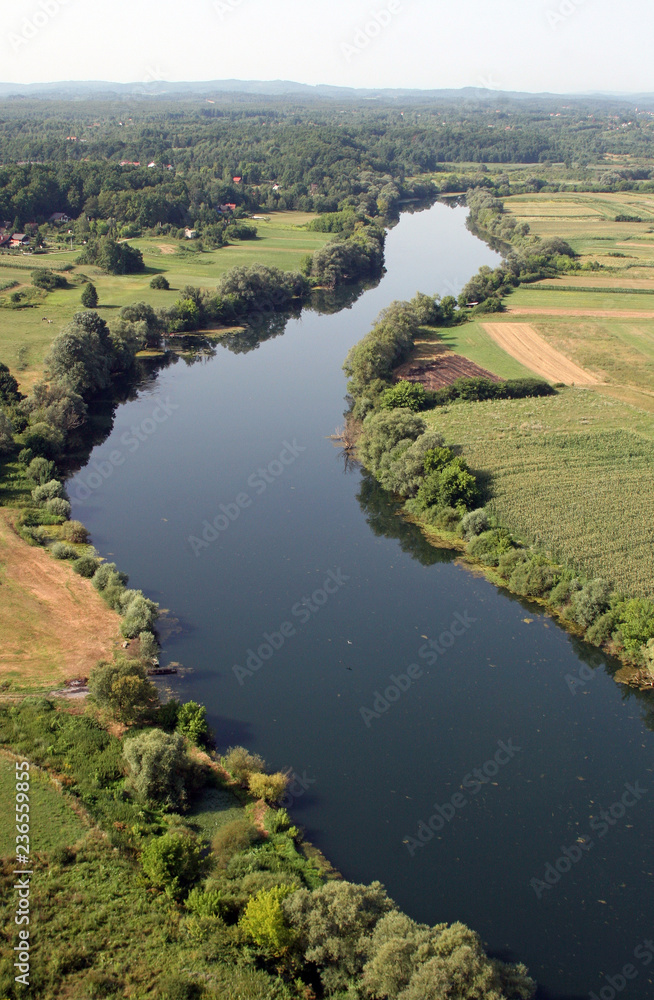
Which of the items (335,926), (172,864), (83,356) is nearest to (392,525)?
(172,864)

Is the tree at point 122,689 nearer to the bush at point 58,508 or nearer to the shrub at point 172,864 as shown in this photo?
the shrub at point 172,864

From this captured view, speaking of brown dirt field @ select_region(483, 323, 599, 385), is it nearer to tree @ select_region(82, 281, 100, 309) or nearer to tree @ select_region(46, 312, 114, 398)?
tree @ select_region(46, 312, 114, 398)

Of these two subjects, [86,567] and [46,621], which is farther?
[86,567]

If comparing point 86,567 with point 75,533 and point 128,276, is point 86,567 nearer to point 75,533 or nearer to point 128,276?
point 75,533

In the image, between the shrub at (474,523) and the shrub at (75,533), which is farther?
the shrub at (474,523)

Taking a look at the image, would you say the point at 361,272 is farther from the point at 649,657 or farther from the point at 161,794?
the point at 161,794

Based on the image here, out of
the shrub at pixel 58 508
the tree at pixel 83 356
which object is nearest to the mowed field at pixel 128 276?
the tree at pixel 83 356
